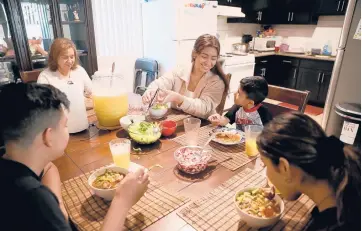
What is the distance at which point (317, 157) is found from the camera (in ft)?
2.25

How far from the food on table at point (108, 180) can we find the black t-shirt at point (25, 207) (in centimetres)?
24

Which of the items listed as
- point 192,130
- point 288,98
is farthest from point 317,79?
point 192,130

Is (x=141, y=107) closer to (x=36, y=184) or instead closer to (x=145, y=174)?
(x=145, y=174)

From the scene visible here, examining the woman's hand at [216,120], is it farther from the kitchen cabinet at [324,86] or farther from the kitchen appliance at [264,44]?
the kitchen appliance at [264,44]

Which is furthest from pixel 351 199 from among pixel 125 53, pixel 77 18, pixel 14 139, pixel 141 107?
pixel 125 53

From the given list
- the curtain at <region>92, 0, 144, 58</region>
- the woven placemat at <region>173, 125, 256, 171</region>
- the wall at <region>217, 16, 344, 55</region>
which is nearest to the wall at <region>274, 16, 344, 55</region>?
the wall at <region>217, 16, 344, 55</region>

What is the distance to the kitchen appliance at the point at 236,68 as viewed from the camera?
12.9 ft

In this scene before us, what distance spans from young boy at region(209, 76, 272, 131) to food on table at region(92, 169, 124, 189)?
797 mm

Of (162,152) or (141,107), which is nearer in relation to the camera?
(162,152)

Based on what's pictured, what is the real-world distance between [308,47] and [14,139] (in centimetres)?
544

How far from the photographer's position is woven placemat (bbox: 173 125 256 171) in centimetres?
117

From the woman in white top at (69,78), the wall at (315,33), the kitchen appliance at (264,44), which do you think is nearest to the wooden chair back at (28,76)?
the woman in white top at (69,78)

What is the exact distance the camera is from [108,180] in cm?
96

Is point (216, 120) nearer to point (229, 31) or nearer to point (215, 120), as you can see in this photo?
point (215, 120)
